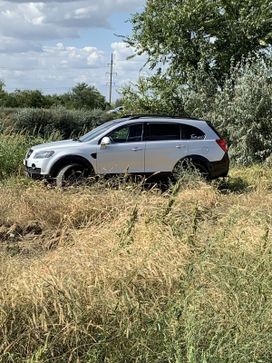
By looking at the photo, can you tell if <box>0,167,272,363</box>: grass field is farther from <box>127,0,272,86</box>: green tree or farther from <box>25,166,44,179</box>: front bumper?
<box>127,0,272,86</box>: green tree

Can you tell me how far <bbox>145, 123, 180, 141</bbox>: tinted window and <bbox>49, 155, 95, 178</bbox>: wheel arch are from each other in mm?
1506

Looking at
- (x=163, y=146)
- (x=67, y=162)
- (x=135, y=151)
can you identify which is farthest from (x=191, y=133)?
(x=67, y=162)

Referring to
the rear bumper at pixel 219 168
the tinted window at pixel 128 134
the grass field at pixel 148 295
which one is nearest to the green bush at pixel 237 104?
the rear bumper at pixel 219 168

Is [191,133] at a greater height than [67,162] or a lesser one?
greater

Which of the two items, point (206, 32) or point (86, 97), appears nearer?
point (206, 32)

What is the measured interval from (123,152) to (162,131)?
42.7 inches

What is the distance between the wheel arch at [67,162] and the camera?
1195cm

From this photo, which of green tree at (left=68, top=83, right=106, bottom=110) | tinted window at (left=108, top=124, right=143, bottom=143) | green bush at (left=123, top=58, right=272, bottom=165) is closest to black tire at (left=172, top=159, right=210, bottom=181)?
tinted window at (left=108, top=124, right=143, bottom=143)

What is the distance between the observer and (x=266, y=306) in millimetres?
3975

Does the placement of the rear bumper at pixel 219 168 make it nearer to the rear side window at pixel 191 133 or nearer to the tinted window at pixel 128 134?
the rear side window at pixel 191 133

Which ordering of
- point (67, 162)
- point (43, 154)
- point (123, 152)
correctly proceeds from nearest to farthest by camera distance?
point (67, 162)
point (43, 154)
point (123, 152)

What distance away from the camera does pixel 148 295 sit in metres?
4.20

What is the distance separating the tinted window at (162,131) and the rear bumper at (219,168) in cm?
100

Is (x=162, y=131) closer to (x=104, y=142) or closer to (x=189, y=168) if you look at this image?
(x=189, y=168)
